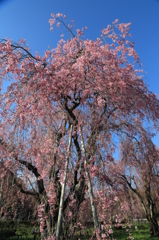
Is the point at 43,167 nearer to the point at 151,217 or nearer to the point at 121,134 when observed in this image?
the point at 121,134

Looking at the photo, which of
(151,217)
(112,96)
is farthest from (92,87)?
(151,217)

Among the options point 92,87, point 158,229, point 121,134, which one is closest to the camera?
point 92,87

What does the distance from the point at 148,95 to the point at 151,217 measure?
27.8 feet

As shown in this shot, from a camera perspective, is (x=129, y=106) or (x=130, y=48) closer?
(x=129, y=106)

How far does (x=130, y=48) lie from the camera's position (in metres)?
4.57

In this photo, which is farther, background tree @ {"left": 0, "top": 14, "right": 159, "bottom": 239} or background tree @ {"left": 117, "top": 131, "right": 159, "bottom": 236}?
background tree @ {"left": 117, "top": 131, "right": 159, "bottom": 236}

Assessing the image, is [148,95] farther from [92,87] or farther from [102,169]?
[102,169]

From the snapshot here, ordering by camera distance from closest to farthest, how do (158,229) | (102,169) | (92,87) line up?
(102,169) → (92,87) → (158,229)

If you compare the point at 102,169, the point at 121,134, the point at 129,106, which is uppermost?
the point at 129,106

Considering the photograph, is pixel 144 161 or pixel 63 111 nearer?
pixel 63 111

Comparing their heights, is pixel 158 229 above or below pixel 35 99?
below

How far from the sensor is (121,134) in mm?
4336

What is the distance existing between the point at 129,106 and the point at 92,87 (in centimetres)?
98

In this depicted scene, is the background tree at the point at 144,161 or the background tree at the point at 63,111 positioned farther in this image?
the background tree at the point at 144,161
